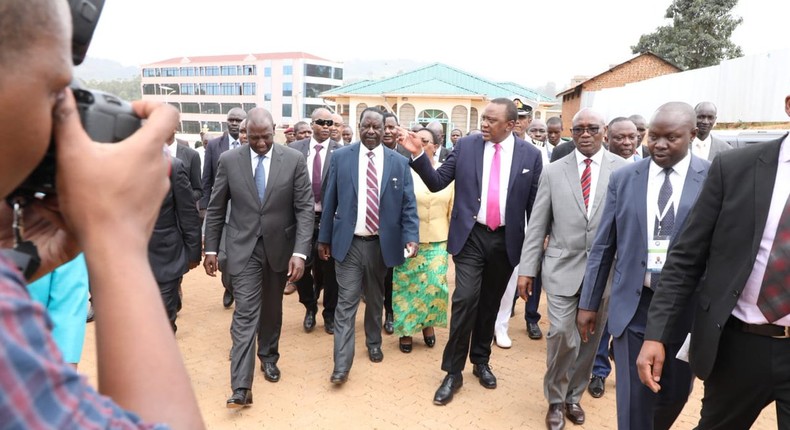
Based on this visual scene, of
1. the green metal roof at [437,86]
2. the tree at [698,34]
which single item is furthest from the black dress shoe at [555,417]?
the tree at [698,34]

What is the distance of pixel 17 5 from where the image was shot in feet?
2.14

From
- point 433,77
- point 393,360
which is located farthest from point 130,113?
point 433,77

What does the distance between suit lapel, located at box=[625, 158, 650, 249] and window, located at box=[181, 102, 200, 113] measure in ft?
244

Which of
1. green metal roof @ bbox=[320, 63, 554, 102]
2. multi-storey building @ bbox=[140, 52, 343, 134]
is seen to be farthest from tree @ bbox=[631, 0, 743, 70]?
multi-storey building @ bbox=[140, 52, 343, 134]

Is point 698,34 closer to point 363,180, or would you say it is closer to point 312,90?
point 363,180

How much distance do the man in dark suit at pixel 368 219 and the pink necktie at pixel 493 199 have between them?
0.92 meters

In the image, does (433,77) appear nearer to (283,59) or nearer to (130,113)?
(130,113)

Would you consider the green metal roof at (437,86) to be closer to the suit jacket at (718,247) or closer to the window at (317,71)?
the suit jacket at (718,247)

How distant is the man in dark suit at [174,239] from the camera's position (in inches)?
171

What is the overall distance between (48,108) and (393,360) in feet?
16.0

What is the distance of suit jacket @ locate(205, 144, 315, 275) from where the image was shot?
448cm

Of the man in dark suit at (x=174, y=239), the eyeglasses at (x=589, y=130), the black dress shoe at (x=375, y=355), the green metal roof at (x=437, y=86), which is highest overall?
the green metal roof at (x=437, y=86)

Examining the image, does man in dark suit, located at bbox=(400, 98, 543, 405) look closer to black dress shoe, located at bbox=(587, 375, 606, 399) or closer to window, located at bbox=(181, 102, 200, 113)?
black dress shoe, located at bbox=(587, 375, 606, 399)

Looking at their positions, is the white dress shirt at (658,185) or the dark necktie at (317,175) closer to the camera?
the white dress shirt at (658,185)
